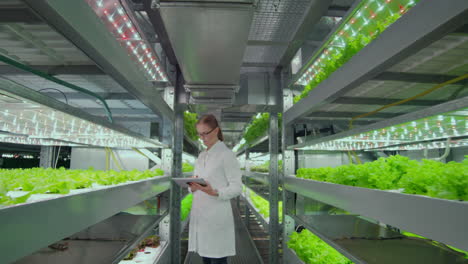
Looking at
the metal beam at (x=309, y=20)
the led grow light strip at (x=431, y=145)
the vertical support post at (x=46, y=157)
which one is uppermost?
the metal beam at (x=309, y=20)

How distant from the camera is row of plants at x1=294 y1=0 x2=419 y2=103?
1646 mm

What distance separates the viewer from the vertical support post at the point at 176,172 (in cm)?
411

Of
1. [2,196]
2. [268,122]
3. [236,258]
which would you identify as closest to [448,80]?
[2,196]

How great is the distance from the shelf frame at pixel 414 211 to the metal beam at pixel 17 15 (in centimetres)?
167

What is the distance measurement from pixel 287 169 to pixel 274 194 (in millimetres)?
638

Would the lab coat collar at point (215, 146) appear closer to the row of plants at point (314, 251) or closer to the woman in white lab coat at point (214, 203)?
the woman in white lab coat at point (214, 203)

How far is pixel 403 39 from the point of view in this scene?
1225mm

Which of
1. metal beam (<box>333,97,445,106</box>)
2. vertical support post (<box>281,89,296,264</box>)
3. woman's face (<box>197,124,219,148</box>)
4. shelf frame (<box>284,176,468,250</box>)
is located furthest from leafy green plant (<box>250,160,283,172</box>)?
shelf frame (<box>284,176,468,250</box>)

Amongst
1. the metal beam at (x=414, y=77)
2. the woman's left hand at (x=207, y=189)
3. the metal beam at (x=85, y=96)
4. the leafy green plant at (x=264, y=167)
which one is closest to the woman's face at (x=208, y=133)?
the woman's left hand at (x=207, y=189)

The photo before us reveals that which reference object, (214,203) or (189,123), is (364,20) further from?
(189,123)

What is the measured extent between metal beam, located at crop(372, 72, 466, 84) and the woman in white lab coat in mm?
1557

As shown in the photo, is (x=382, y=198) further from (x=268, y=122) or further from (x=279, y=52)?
(x=268, y=122)

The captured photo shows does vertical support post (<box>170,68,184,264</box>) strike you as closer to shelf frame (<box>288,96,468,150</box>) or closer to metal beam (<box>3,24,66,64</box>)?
metal beam (<box>3,24,66,64</box>)

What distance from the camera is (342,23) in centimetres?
213
